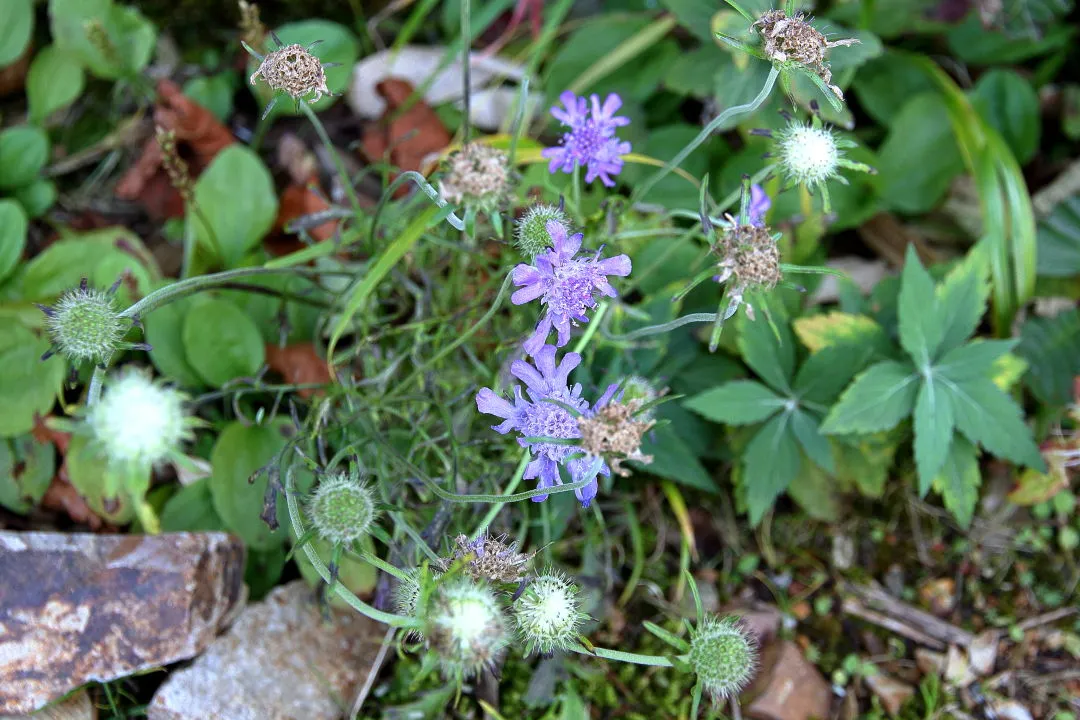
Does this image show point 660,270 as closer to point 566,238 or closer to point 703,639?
point 566,238

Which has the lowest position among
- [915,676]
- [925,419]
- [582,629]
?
[915,676]

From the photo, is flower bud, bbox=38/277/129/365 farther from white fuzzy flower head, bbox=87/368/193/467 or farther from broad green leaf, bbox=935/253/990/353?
broad green leaf, bbox=935/253/990/353

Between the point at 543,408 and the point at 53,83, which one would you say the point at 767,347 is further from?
the point at 53,83

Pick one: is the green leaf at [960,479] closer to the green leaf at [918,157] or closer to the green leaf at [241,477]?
the green leaf at [918,157]

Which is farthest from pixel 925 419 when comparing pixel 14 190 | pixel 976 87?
pixel 14 190

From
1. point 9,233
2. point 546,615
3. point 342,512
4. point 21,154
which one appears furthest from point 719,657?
point 21,154

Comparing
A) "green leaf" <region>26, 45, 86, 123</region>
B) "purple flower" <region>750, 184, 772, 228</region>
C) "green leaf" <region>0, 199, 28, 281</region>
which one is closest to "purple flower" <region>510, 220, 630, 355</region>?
"purple flower" <region>750, 184, 772, 228</region>
